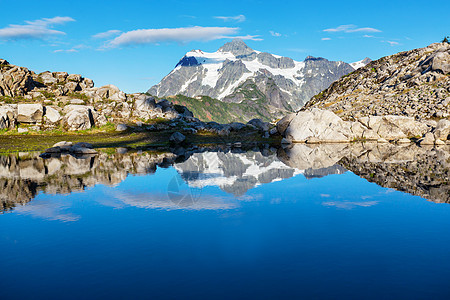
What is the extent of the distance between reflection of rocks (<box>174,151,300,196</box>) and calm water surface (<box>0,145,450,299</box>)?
48 centimetres

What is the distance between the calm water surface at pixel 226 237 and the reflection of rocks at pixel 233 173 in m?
0.48

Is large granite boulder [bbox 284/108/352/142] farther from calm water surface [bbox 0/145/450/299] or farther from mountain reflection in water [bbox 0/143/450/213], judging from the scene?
calm water surface [bbox 0/145/450/299]

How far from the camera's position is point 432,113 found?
96.0 metres

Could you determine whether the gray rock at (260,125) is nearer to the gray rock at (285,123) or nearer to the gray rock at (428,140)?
the gray rock at (285,123)

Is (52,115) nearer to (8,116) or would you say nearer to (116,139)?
(8,116)

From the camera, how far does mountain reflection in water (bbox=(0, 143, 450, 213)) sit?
32.8m

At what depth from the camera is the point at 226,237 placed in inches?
857

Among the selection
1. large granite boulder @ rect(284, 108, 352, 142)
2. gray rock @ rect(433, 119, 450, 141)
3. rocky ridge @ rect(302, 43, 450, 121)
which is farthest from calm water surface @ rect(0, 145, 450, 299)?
rocky ridge @ rect(302, 43, 450, 121)

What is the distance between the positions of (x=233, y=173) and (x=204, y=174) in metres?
4.01

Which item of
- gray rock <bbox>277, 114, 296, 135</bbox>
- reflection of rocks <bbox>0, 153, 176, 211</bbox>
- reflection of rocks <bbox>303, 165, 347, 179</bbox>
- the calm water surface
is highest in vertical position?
gray rock <bbox>277, 114, 296, 135</bbox>

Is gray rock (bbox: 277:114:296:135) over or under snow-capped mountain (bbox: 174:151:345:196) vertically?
over

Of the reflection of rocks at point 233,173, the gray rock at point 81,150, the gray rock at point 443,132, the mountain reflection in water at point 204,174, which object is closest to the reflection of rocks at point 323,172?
the mountain reflection in water at point 204,174

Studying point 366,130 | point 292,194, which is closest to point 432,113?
point 366,130

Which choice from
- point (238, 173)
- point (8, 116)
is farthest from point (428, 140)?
point (8, 116)
